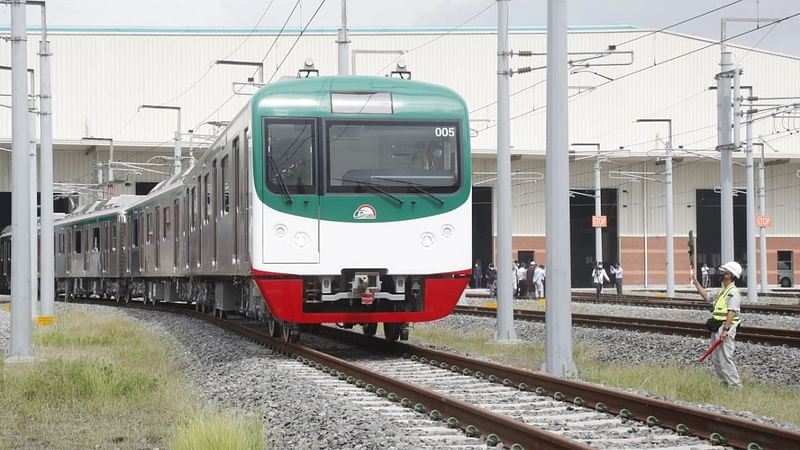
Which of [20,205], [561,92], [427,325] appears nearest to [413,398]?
[561,92]

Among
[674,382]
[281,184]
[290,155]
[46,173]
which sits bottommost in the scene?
[674,382]

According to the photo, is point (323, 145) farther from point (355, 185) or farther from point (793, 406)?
point (793, 406)

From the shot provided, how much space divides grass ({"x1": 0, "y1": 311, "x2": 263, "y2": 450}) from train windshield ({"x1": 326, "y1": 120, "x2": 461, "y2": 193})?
3.33 m

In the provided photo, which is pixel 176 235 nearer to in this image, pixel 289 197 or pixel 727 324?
pixel 289 197

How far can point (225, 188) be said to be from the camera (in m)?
18.4

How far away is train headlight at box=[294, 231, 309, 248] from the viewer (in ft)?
49.1

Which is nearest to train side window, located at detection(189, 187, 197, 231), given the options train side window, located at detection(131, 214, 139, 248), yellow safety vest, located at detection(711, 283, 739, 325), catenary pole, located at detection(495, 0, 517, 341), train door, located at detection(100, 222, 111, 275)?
catenary pole, located at detection(495, 0, 517, 341)

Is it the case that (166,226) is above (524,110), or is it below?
below

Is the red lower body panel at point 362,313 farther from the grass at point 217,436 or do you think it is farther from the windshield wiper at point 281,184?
the grass at point 217,436

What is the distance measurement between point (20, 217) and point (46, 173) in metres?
8.68

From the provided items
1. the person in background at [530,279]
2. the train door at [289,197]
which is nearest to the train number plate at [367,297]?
the train door at [289,197]

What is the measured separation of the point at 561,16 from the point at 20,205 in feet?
26.5

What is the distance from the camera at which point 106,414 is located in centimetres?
1112

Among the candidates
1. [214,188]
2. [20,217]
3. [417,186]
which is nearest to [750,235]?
[214,188]
